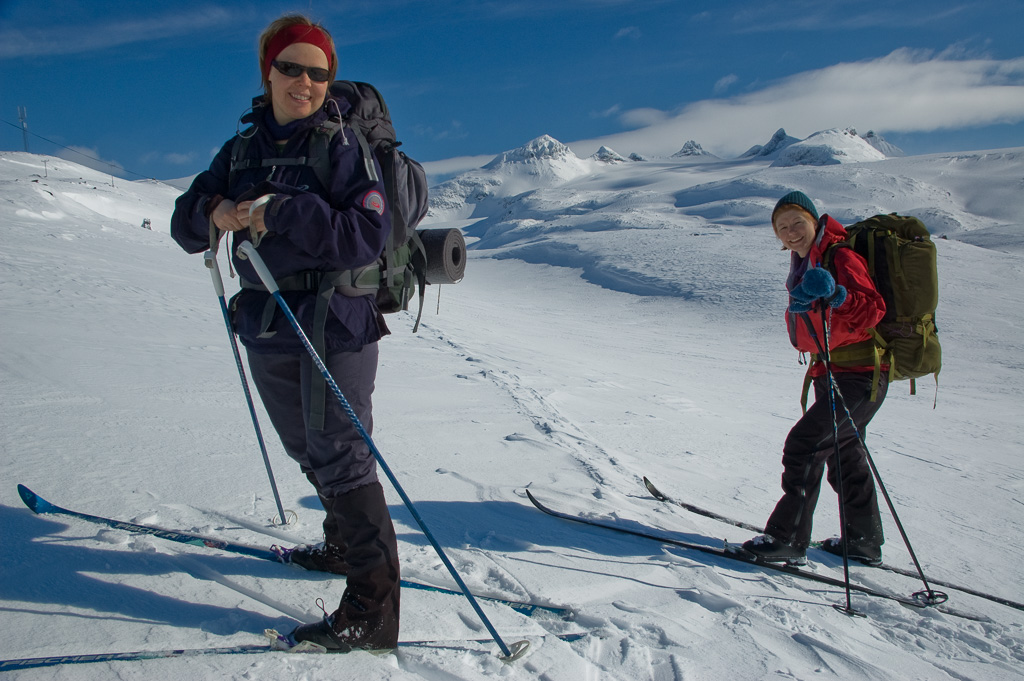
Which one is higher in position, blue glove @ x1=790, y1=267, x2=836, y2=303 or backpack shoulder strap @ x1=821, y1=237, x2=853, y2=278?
backpack shoulder strap @ x1=821, y1=237, x2=853, y2=278

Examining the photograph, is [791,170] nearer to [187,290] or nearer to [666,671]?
[187,290]

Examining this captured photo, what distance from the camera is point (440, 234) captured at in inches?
84.2

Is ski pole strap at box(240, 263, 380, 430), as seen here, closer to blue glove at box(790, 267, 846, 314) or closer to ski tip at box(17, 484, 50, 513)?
ski tip at box(17, 484, 50, 513)

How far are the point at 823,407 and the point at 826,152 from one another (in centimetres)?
11933

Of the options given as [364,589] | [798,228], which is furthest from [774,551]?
[364,589]

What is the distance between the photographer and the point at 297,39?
1.84 meters

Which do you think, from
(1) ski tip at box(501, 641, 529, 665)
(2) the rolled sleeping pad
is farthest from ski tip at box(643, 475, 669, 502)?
(2) the rolled sleeping pad

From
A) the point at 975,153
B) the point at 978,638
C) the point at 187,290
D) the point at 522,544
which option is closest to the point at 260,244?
the point at 522,544

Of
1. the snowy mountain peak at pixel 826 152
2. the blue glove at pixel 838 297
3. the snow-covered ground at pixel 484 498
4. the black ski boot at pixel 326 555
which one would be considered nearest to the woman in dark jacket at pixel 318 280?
the snow-covered ground at pixel 484 498

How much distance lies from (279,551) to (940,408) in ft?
27.9

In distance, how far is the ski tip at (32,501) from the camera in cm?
231

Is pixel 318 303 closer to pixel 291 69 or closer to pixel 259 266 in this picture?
pixel 259 266

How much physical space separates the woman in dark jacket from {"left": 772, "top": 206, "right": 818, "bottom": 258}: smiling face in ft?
6.87

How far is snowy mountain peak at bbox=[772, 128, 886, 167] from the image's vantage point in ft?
331
